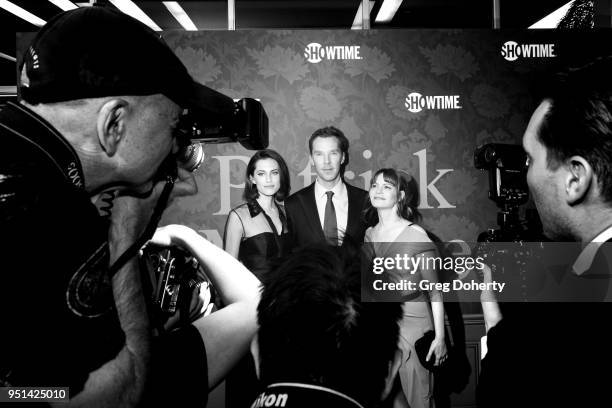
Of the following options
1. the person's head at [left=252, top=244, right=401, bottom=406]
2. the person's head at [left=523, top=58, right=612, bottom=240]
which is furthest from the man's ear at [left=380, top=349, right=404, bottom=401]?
the person's head at [left=523, top=58, right=612, bottom=240]

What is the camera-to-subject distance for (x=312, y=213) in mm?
2211

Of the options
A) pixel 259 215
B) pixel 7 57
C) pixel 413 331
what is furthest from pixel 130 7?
pixel 413 331

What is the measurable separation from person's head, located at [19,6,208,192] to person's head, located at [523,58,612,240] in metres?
0.87

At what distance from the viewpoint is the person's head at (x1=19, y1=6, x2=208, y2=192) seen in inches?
29.7

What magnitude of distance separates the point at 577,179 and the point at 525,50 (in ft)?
4.30

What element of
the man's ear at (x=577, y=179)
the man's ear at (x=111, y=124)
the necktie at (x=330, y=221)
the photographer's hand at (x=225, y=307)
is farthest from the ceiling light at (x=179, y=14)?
the man's ear at (x=577, y=179)

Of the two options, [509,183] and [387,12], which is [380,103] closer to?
[387,12]

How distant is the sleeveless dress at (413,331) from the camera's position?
212 cm

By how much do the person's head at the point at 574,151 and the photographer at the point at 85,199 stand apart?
2.80 ft

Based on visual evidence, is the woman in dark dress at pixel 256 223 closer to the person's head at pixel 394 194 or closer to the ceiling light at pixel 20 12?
the person's head at pixel 394 194

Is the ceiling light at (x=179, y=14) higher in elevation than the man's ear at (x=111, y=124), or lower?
higher

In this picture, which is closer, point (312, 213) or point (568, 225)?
point (568, 225)

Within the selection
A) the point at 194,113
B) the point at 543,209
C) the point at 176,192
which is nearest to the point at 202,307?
the point at 176,192

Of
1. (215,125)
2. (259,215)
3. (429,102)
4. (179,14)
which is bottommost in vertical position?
(259,215)
